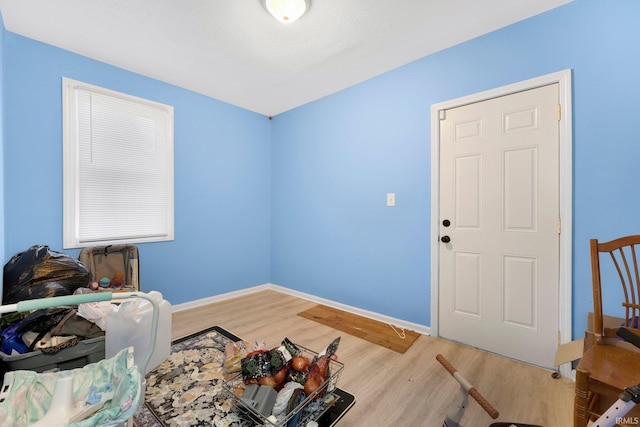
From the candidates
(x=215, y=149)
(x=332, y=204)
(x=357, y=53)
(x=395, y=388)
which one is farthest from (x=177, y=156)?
(x=395, y=388)

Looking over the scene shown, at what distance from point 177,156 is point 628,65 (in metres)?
3.67

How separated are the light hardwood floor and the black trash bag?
2.99ft

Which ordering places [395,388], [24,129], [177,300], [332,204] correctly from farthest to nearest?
[332,204]
[177,300]
[24,129]
[395,388]

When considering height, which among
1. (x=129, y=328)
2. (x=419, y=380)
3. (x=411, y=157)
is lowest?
(x=419, y=380)

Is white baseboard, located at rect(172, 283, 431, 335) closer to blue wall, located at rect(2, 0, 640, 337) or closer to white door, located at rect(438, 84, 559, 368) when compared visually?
blue wall, located at rect(2, 0, 640, 337)

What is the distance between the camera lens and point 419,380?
177 cm

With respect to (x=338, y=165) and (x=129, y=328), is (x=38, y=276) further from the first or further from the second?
(x=338, y=165)

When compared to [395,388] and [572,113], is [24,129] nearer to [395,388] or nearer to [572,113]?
[395,388]

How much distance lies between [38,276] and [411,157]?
10.0 ft

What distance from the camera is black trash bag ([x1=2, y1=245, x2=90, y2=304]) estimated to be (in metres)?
1.82

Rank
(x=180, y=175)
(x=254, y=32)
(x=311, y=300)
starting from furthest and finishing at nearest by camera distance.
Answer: (x=311, y=300), (x=180, y=175), (x=254, y=32)

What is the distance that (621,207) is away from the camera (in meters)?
1.61

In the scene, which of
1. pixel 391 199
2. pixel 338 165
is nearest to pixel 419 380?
pixel 391 199

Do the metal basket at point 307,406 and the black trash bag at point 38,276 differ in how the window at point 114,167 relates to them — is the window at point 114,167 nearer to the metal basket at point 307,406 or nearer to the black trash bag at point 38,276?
the black trash bag at point 38,276
